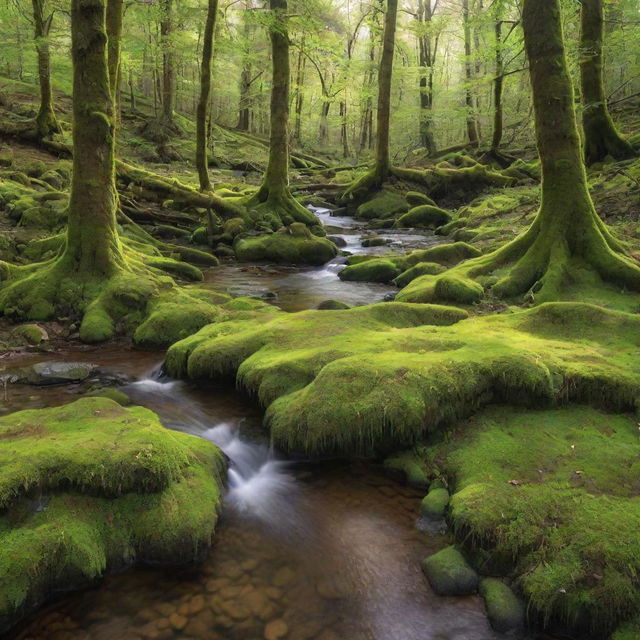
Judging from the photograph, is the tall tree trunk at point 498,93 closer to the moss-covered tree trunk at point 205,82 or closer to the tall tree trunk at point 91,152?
the moss-covered tree trunk at point 205,82

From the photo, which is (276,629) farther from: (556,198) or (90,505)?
(556,198)

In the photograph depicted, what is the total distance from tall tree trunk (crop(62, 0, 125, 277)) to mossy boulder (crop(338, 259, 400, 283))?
19.3 feet

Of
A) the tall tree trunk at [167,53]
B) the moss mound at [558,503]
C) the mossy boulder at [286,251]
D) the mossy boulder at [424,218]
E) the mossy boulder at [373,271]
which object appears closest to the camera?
the moss mound at [558,503]

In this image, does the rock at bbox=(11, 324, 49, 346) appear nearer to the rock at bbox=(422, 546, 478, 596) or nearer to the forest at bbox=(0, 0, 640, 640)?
the forest at bbox=(0, 0, 640, 640)

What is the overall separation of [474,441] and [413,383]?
31.4 inches

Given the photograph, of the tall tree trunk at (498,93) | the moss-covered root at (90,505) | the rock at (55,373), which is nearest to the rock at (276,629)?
the moss-covered root at (90,505)

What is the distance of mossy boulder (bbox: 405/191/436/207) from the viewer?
22.2 metres

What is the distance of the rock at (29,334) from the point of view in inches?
326

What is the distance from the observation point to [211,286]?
12180mm

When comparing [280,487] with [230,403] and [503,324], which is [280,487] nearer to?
[230,403]

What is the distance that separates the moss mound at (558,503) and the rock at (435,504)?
0.49ft

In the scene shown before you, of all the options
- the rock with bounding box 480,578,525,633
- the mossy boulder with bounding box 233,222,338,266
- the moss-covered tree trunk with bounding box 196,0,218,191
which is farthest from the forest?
the moss-covered tree trunk with bounding box 196,0,218,191

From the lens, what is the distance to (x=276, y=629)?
10.8ft

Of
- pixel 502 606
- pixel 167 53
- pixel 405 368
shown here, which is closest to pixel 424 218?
pixel 167 53
